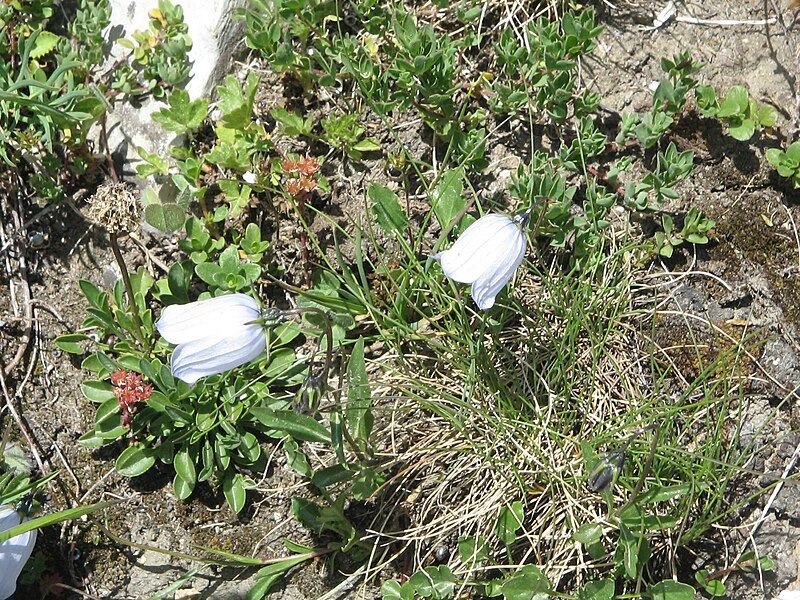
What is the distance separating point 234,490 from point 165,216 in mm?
944

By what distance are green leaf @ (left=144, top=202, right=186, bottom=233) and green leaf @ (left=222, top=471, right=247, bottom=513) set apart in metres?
0.85

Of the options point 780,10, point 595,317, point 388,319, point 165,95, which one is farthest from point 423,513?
point 780,10

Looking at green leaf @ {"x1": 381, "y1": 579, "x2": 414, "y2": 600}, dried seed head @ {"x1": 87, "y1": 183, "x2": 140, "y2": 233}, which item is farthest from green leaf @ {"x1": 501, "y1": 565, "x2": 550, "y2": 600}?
dried seed head @ {"x1": 87, "y1": 183, "x2": 140, "y2": 233}

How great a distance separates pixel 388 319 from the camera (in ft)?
8.82

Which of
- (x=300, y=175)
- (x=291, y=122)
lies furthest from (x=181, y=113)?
(x=300, y=175)

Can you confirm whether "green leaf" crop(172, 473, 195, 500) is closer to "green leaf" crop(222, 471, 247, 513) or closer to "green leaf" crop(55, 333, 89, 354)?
"green leaf" crop(222, 471, 247, 513)

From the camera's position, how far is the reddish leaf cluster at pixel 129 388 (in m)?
2.72

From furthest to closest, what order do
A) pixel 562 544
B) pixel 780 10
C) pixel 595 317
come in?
pixel 780 10, pixel 595 317, pixel 562 544

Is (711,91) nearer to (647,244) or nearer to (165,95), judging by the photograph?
(647,244)

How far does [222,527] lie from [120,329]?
29.3 inches

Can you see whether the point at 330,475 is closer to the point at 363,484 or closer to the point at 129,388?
the point at 363,484

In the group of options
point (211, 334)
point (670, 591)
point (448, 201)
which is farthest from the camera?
point (448, 201)

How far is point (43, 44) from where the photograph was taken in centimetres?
311

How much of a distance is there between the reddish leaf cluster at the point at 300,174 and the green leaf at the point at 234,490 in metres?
0.97
